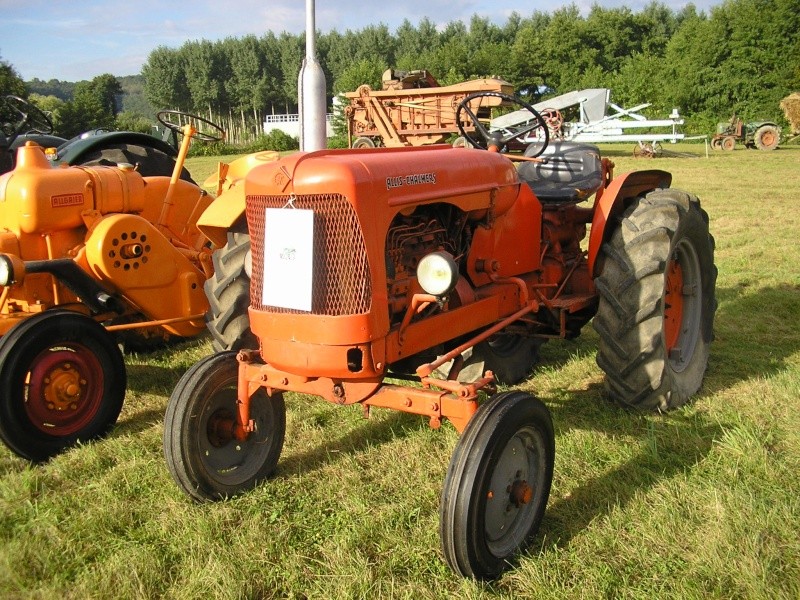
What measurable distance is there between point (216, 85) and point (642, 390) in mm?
55102

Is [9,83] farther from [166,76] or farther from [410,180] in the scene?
[410,180]

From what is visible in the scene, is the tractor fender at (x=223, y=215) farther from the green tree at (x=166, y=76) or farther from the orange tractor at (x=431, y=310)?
the green tree at (x=166, y=76)

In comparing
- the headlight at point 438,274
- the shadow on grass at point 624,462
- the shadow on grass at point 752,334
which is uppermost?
the headlight at point 438,274

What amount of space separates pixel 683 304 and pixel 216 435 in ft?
9.02

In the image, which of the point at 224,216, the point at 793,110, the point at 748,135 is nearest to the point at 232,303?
the point at 224,216

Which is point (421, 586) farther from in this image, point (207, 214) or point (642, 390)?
point (207, 214)

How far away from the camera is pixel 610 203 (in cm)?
380

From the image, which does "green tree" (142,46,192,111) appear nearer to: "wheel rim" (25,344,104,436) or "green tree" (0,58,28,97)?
"green tree" (0,58,28,97)

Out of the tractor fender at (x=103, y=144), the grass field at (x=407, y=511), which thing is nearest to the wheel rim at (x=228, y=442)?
the grass field at (x=407, y=511)

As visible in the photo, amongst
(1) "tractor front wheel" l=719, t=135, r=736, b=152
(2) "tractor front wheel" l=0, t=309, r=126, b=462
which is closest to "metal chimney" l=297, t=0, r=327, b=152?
(2) "tractor front wheel" l=0, t=309, r=126, b=462

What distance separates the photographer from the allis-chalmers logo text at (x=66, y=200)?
406 centimetres

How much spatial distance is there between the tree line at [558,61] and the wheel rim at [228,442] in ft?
105

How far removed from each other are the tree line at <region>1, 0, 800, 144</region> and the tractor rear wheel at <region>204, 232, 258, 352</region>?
3095cm

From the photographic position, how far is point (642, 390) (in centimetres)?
356
